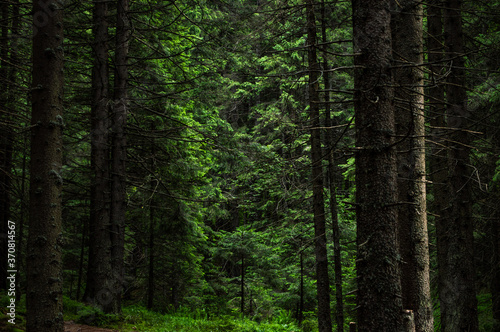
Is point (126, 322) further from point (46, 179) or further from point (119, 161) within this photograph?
point (46, 179)

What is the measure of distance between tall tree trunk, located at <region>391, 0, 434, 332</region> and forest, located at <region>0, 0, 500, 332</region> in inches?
1.0

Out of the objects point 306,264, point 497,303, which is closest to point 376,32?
point 497,303

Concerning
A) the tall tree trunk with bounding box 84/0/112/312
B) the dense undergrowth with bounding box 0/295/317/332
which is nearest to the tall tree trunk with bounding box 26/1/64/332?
the dense undergrowth with bounding box 0/295/317/332

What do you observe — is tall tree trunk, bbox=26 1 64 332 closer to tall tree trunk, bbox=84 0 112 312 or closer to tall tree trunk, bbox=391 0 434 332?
tall tree trunk, bbox=84 0 112 312

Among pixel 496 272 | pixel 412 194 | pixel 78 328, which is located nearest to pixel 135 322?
pixel 78 328

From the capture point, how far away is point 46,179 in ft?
15.5

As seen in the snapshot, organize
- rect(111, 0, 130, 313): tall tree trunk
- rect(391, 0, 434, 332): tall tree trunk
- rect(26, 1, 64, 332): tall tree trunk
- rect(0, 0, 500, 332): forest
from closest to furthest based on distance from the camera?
1. rect(0, 0, 500, 332): forest
2. rect(26, 1, 64, 332): tall tree trunk
3. rect(391, 0, 434, 332): tall tree trunk
4. rect(111, 0, 130, 313): tall tree trunk

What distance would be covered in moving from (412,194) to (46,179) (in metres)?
5.51

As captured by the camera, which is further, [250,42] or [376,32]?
[250,42]

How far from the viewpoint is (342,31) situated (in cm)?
1155

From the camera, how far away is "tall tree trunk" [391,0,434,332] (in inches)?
215

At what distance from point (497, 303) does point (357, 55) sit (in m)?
10.7

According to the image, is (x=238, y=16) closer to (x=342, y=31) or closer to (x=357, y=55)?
(x=342, y=31)

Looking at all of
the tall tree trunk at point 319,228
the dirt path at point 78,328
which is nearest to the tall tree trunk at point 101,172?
the dirt path at point 78,328
